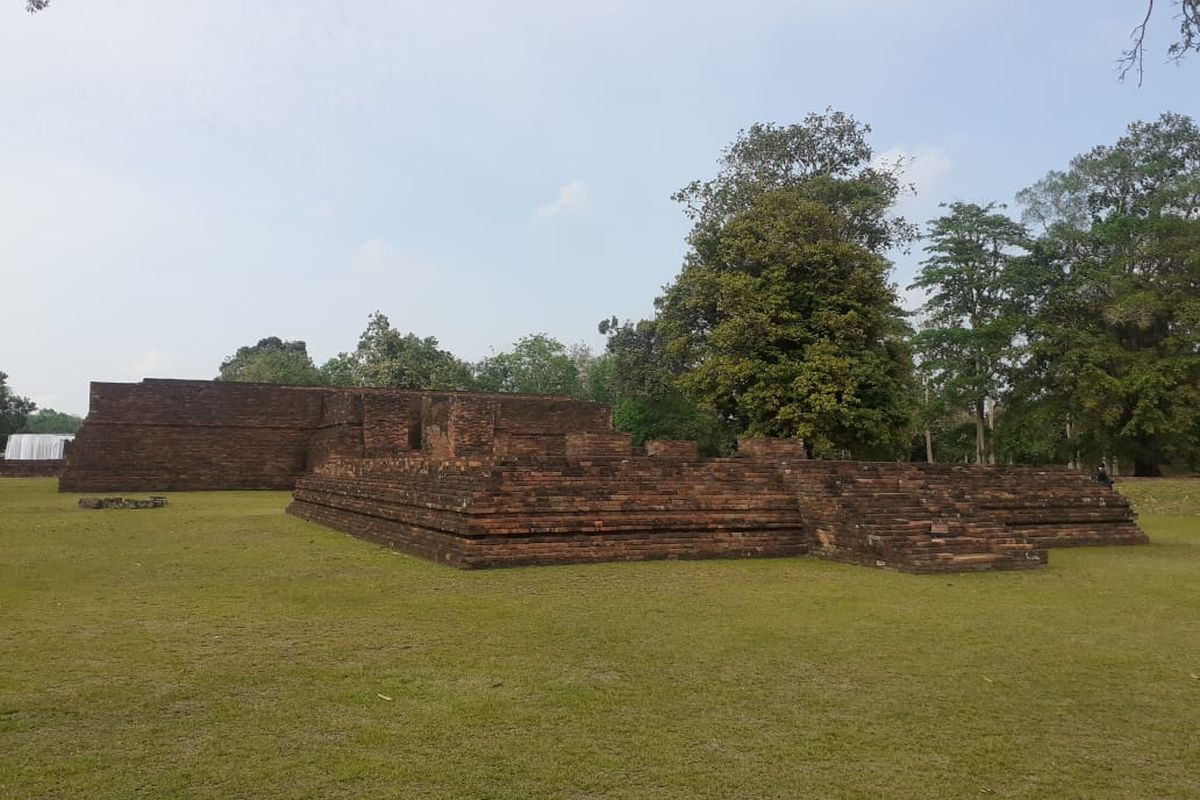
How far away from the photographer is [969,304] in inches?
1167

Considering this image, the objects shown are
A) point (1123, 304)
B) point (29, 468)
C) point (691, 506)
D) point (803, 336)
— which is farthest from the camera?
point (29, 468)

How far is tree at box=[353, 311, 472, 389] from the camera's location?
3303cm

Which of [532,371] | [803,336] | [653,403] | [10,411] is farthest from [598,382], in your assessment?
[10,411]

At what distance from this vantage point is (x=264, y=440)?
21719 millimetres

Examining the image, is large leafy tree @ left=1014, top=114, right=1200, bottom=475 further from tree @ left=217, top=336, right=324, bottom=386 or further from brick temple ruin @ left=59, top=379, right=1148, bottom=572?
tree @ left=217, top=336, right=324, bottom=386

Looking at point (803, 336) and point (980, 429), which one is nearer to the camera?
point (803, 336)

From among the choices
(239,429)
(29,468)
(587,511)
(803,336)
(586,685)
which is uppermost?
(803,336)

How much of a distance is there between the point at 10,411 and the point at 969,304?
52496mm

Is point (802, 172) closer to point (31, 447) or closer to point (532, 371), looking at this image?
point (532, 371)

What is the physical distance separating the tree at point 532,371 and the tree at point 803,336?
24.4 metres

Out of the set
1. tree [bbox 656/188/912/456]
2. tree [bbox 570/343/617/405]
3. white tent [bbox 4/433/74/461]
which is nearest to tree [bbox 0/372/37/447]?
white tent [bbox 4/433/74/461]

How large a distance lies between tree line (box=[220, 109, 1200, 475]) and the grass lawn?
46.7 ft

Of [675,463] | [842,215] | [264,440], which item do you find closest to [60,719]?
[675,463]

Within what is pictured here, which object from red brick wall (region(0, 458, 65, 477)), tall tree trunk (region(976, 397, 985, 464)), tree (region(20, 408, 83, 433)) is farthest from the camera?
tree (region(20, 408, 83, 433))
